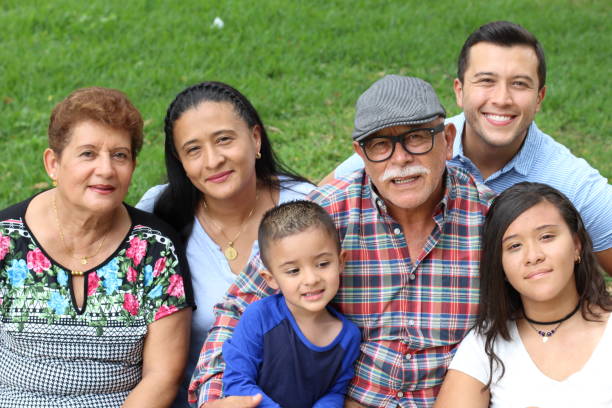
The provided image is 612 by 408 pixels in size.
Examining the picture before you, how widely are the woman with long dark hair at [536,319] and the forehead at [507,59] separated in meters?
1.05

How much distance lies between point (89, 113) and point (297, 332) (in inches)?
53.5

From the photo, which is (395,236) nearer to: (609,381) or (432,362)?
(432,362)

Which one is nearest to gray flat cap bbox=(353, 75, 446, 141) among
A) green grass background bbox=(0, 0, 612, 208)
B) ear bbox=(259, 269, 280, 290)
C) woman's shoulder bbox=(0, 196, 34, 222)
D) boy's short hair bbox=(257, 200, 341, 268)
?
boy's short hair bbox=(257, 200, 341, 268)

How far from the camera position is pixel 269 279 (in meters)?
3.43

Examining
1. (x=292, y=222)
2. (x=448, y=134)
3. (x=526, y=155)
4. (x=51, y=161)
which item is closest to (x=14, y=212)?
(x=51, y=161)

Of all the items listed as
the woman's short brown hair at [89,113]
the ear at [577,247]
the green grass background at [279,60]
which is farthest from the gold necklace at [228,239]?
the green grass background at [279,60]

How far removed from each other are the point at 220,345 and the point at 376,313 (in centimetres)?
72

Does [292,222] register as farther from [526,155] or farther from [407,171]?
[526,155]

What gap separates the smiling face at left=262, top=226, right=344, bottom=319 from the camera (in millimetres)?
3191

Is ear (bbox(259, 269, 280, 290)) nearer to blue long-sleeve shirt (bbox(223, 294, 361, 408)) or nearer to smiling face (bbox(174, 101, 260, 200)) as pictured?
blue long-sleeve shirt (bbox(223, 294, 361, 408))

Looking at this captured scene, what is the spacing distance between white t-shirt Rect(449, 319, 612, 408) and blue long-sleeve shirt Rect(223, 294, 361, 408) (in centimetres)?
50

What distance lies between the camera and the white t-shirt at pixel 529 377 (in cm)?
308

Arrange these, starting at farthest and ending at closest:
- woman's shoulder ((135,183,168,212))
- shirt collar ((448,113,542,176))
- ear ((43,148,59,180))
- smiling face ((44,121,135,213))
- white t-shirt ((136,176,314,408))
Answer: woman's shoulder ((135,183,168,212))
shirt collar ((448,113,542,176))
white t-shirt ((136,176,314,408))
ear ((43,148,59,180))
smiling face ((44,121,135,213))

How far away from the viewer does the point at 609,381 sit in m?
3.08
